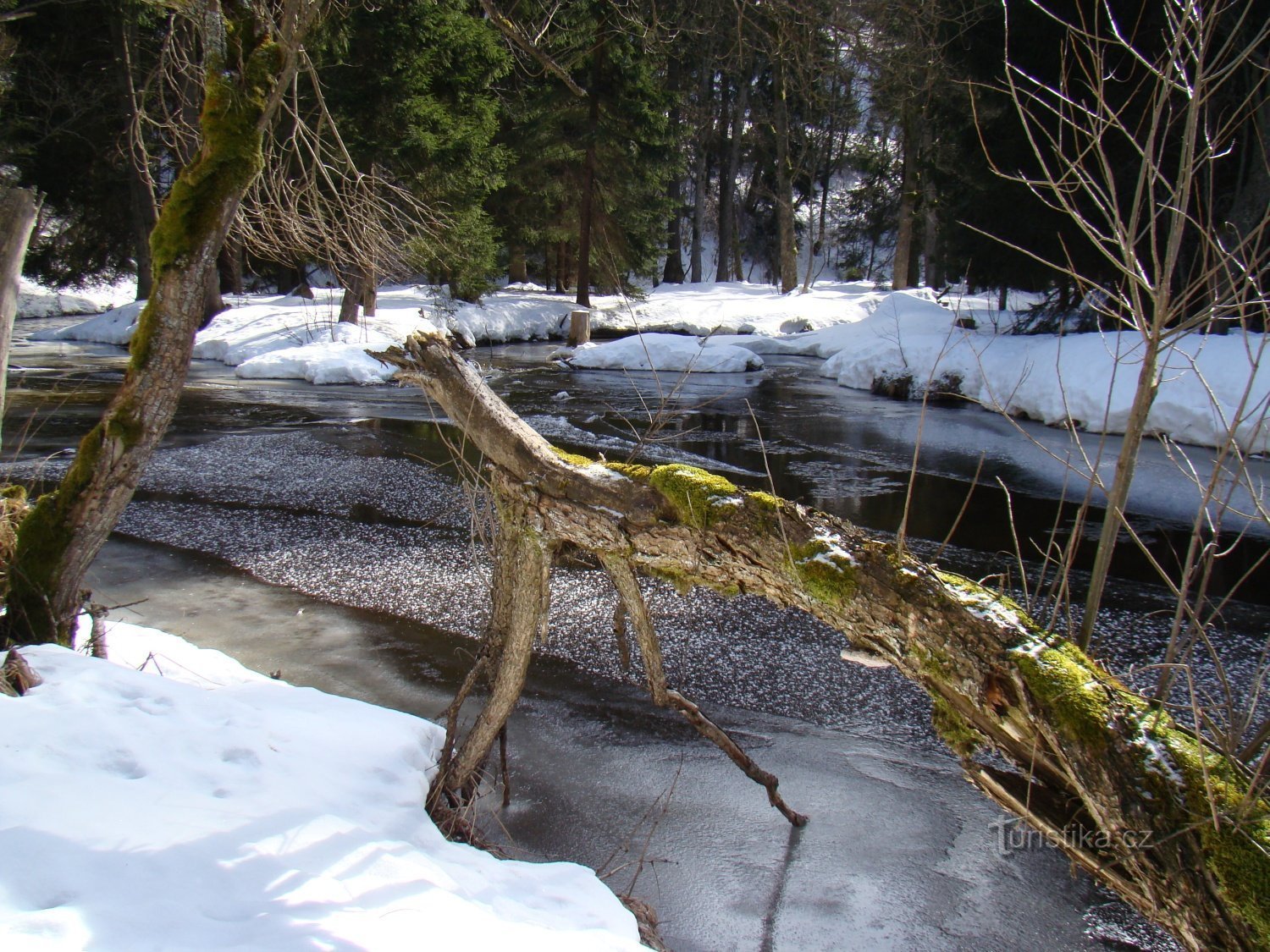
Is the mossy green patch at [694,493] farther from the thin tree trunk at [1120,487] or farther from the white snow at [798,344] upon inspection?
the white snow at [798,344]

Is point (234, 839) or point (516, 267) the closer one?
point (234, 839)

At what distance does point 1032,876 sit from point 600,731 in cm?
227

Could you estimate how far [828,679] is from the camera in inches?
224

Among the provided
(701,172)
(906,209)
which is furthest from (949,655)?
(701,172)

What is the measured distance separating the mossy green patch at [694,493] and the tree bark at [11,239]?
3.38 meters

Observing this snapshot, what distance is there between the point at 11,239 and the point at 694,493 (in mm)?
3719

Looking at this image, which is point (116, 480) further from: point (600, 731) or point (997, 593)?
point (997, 593)

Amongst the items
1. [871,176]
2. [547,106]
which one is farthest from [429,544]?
[871,176]

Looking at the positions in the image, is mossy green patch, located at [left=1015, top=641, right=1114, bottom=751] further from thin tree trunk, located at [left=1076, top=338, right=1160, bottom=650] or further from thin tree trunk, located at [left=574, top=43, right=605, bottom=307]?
thin tree trunk, located at [left=574, top=43, right=605, bottom=307]

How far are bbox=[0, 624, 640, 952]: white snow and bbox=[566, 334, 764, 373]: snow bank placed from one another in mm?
15594

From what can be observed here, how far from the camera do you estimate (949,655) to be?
268cm

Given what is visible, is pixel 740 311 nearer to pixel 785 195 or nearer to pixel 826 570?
pixel 785 195

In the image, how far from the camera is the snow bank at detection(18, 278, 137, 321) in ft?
94.3

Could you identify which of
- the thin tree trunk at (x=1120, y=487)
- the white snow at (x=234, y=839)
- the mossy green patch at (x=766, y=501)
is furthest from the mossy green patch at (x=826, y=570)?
the white snow at (x=234, y=839)
